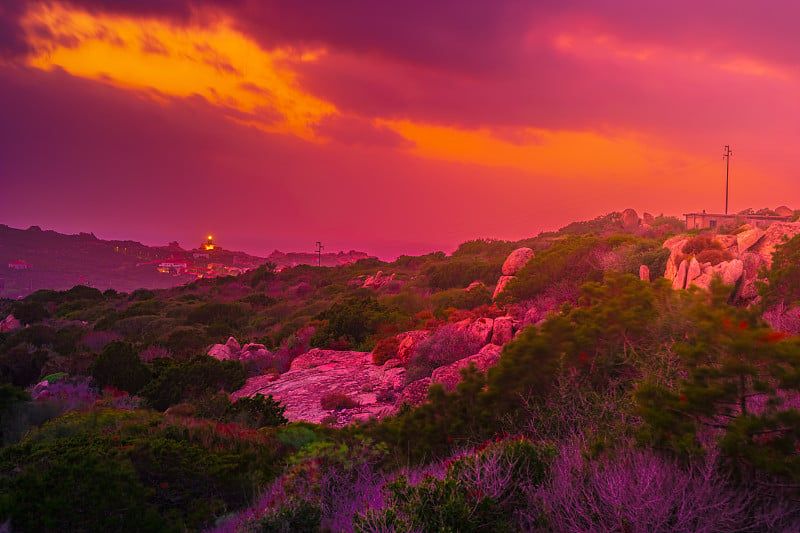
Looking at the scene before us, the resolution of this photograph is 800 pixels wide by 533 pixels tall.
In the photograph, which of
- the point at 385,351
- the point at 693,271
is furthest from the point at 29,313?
the point at 693,271

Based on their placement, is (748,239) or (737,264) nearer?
(737,264)

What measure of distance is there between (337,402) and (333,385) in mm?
1856

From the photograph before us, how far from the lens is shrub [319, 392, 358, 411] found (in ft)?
35.8

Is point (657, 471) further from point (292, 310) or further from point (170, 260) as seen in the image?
point (170, 260)

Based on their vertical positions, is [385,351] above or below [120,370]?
above

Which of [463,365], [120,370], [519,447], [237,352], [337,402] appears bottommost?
[237,352]

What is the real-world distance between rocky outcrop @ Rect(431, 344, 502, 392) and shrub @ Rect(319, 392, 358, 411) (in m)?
2.02

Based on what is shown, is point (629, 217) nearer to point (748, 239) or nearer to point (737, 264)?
point (748, 239)

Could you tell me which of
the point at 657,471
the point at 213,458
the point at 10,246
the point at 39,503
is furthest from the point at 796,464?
the point at 10,246

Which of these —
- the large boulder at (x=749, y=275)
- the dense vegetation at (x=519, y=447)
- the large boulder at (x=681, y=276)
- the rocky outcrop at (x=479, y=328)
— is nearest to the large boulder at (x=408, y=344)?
the rocky outcrop at (x=479, y=328)

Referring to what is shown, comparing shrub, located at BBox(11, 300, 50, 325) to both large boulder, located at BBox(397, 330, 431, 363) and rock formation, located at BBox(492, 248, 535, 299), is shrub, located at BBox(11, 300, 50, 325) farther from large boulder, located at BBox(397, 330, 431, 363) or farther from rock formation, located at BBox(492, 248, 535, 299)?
rock formation, located at BBox(492, 248, 535, 299)

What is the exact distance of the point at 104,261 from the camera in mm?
76625

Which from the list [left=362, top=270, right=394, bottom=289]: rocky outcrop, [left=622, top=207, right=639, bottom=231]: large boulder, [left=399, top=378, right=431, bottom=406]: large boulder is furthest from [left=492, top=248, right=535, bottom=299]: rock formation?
[left=622, top=207, right=639, bottom=231]: large boulder

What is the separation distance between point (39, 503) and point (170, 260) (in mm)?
71839
